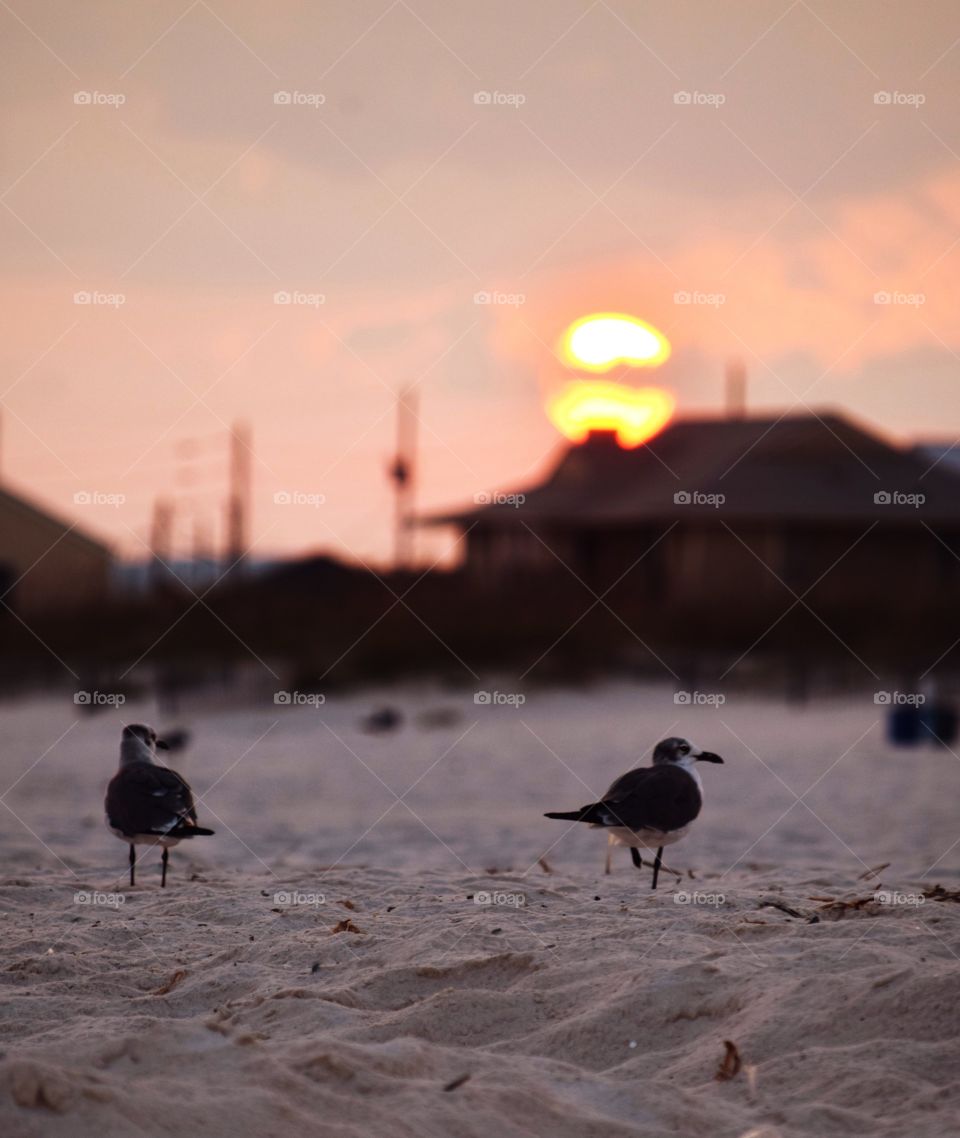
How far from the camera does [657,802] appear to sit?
6402 mm

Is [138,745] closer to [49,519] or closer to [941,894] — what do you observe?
[941,894]

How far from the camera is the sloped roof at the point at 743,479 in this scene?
29.3 meters

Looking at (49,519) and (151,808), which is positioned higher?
(49,519)

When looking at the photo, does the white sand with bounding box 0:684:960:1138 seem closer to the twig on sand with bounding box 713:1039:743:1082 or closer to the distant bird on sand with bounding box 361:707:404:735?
the twig on sand with bounding box 713:1039:743:1082

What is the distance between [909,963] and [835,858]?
4.43 meters

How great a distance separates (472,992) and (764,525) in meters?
26.0

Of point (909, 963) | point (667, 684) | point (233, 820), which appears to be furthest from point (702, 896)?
point (667, 684)

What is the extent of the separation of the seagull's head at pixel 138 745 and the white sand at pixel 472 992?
656 millimetres

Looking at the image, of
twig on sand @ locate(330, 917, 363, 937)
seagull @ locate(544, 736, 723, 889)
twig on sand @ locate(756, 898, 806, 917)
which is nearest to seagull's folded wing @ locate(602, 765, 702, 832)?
seagull @ locate(544, 736, 723, 889)

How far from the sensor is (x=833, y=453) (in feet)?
102

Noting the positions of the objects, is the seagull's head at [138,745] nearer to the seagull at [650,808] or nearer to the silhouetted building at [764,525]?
the seagull at [650,808]

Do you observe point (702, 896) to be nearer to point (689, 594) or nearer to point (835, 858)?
point (835, 858)

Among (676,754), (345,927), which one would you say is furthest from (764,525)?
(345,927)

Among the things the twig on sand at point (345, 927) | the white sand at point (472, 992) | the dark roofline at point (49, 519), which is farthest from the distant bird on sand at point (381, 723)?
the dark roofline at point (49, 519)
